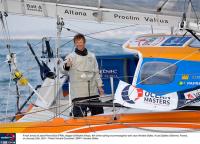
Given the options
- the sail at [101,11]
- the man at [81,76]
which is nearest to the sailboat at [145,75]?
the sail at [101,11]

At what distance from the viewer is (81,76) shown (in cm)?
625

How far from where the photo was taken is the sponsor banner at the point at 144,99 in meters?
5.84

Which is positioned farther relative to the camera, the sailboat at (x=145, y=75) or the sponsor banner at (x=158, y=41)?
the sponsor banner at (x=158, y=41)

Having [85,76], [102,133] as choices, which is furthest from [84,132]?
[85,76]

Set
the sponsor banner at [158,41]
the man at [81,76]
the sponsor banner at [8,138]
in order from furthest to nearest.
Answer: the sponsor banner at [158,41] → the man at [81,76] → the sponsor banner at [8,138]

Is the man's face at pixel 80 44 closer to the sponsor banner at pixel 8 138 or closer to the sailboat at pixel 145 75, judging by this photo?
the sailboat at pixel 145 75

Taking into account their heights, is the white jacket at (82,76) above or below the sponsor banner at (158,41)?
below

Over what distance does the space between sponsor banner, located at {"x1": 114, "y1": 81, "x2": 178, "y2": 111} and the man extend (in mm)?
363

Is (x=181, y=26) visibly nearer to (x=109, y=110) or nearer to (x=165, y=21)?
(x=165, y=21)

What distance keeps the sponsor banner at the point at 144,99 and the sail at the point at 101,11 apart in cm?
82

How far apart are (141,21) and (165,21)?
0.26m

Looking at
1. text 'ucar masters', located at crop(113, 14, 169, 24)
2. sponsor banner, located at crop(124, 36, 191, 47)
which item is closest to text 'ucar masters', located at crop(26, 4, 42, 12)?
text 'ucar masters', located at crop(113, 14, 169, 24)

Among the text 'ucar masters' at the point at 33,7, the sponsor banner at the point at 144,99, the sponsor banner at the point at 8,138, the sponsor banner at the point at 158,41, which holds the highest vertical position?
the text 'ucar masters' at the point at 33,7

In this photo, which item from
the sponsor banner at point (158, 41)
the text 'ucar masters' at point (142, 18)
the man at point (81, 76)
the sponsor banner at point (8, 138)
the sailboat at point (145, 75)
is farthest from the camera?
the sponsor banner at point (158, 41)
